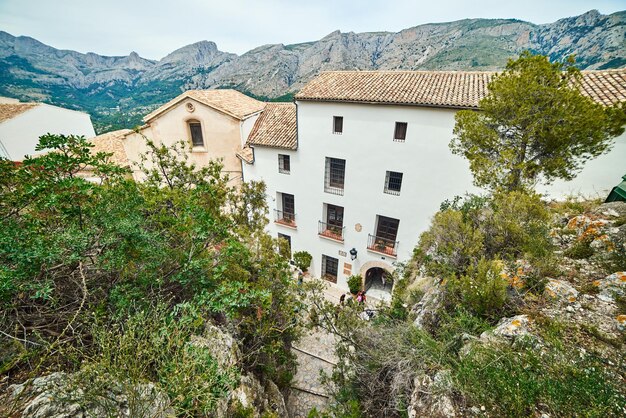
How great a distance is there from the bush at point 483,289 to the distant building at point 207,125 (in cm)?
1339

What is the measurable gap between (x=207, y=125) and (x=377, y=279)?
14558mm

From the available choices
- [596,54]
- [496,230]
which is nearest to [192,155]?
[496,230]

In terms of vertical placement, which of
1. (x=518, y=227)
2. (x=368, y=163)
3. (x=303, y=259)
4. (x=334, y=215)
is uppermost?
(x=518, y=227)

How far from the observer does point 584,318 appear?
3.88 meters

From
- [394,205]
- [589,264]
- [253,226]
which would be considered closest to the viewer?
[589,264]

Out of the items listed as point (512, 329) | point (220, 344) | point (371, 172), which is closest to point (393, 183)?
point (371, 172)

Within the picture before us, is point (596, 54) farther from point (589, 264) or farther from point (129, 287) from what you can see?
point (129, 287)

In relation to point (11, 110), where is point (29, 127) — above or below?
below

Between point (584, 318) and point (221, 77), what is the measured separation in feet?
339

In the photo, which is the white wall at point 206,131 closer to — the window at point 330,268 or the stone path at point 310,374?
the window at point 330,268

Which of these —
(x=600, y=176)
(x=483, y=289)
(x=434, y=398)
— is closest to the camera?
(x=434, y=398)

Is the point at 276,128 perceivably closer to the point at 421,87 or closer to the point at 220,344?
the point at 421,87

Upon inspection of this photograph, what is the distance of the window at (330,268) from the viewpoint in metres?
15.7

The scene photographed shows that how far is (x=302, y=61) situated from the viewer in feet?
266
